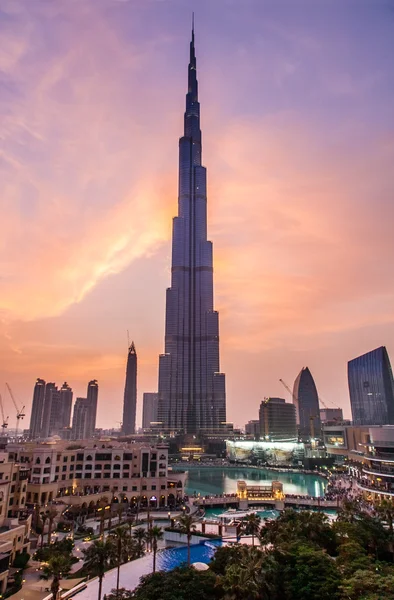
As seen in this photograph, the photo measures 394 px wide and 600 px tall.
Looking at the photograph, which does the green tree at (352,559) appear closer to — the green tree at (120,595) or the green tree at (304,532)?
the green tree at (304,532)

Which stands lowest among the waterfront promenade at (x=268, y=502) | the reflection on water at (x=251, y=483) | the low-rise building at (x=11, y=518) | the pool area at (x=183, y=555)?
the reflection on water at (x=251, y=483)

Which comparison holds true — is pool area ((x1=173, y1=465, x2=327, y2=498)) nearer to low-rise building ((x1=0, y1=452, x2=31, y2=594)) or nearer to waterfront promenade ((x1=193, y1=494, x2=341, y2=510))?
waterfront promenade ((x1=193, y1=494, x2=341, y2=510))

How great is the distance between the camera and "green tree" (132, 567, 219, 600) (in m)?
37.3

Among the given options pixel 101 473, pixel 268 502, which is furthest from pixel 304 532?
pixel 101 473

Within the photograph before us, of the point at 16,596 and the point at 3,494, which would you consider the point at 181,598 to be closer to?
the point at 16,596

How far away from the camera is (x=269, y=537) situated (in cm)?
5456

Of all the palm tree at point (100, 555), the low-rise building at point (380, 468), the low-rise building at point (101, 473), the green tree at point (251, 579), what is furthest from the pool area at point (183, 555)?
the low-rise building at point (380, 468)

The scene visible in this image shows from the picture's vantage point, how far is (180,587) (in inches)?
1513

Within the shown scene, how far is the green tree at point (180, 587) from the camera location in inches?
1470

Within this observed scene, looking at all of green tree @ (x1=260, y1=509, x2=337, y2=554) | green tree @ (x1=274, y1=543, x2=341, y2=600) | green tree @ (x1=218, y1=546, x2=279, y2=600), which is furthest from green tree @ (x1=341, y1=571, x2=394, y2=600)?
green tree @ (x1=260, y1=509, x2=337, y2=554)

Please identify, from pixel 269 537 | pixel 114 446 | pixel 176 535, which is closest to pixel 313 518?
pixel 269 537

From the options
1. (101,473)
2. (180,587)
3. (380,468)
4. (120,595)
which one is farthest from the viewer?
(101,473)

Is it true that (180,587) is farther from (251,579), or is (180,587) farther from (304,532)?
(304,532)

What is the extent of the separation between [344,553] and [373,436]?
82.0 m
